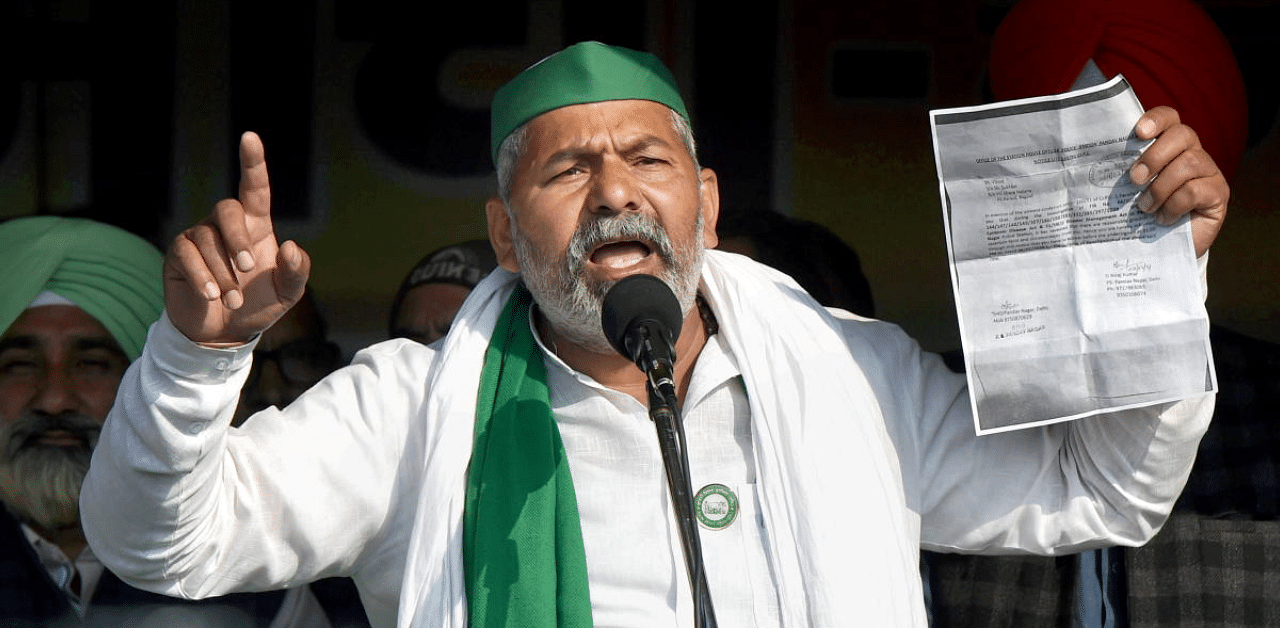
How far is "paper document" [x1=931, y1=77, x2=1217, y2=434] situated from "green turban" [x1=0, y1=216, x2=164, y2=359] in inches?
92.5

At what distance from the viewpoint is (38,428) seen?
13.3ft

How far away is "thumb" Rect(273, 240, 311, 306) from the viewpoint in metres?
2.29

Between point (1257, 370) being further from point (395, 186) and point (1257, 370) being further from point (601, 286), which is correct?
point (395, 186)

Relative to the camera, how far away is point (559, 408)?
112 inches

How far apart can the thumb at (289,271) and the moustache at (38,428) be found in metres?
1.94

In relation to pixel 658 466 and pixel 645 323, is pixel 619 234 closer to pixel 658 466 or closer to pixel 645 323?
pixel 658 466

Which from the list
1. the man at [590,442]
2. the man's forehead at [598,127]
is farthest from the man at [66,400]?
the man's forehead at [598,127]

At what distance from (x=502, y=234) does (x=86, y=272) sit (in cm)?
156

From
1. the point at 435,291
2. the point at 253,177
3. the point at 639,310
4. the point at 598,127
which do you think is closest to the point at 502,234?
the point at 598,127

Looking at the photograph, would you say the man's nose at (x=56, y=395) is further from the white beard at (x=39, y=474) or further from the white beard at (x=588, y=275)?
the white beard at (x=588, y=275)

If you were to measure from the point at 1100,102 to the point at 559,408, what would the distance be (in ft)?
3.51

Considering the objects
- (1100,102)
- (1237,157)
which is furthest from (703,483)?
(1237,157)

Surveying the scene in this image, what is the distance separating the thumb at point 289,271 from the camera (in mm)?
2285

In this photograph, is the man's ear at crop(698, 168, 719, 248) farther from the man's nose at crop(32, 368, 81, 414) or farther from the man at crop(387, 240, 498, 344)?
the man's nose at crop(32, 368, 81, 414)
